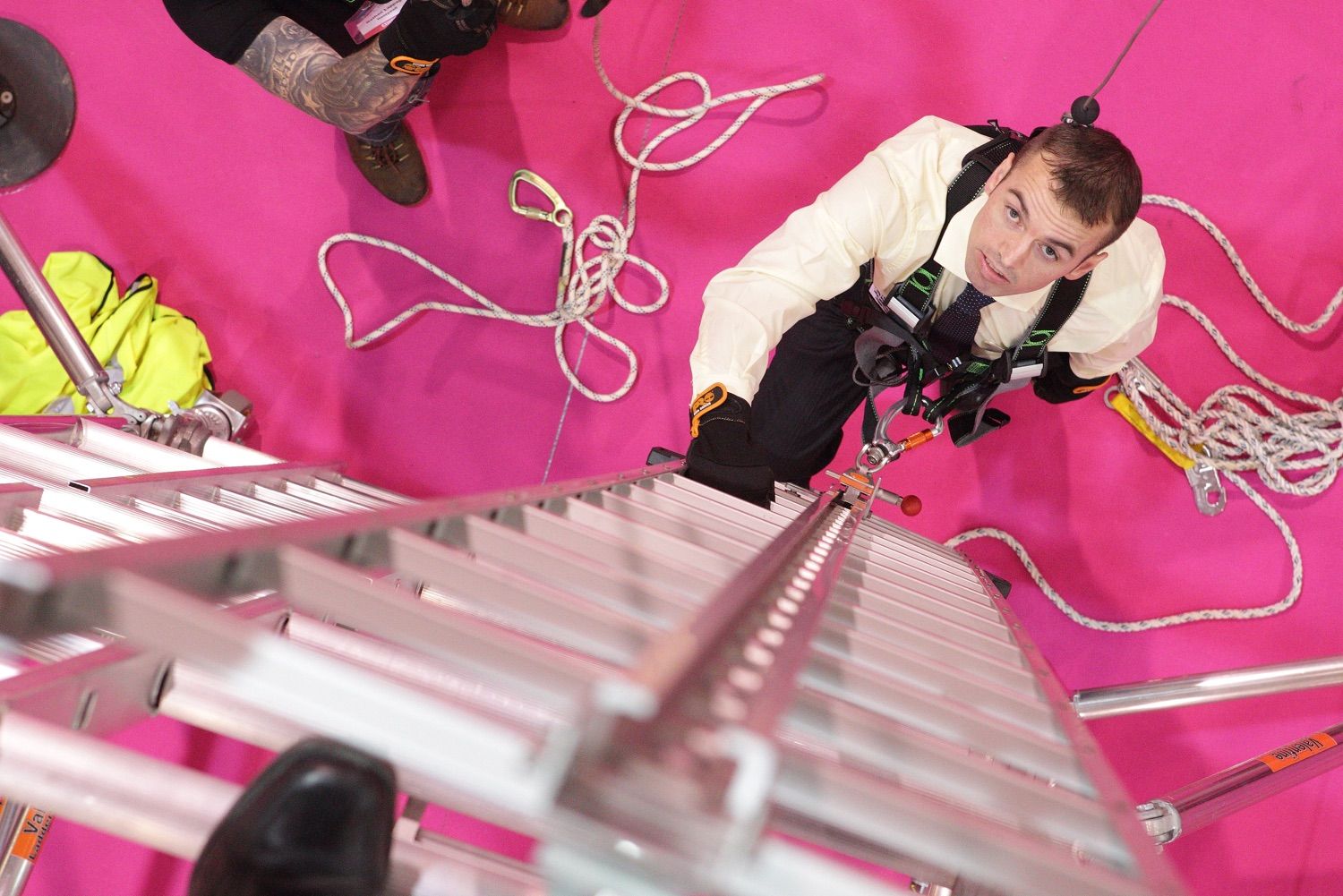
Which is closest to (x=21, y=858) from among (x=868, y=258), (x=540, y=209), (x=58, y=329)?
(x=58, y=329)

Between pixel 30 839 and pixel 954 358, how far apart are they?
1.98m

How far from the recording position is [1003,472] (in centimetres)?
246

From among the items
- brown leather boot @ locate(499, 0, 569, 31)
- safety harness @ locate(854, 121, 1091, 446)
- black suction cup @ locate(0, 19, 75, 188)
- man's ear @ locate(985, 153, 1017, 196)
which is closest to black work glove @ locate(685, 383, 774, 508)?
safety harness @ locate(854, 121, 1091, 446)

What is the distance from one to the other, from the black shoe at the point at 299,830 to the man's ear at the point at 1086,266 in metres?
1.62

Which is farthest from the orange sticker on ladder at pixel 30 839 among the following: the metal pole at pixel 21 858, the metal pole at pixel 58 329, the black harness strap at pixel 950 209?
the black harness strap at pixel 950 209

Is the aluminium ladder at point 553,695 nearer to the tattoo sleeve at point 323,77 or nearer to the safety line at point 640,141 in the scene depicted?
the tattoo sleeve at point 323,77

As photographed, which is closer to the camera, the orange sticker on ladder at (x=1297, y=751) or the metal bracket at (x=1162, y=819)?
the metal bracket at (x=1162, y=819)

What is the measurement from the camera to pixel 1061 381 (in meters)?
2.14

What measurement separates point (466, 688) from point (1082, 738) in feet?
1.89

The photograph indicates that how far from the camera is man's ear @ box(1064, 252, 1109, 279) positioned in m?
1.73

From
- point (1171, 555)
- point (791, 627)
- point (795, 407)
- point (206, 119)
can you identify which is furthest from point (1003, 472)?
point (206, 119)

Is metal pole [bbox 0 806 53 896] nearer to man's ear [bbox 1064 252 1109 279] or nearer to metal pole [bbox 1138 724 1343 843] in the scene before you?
metal pole [bbox 1138 724 1343 843]

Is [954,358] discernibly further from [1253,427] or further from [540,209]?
[540,209]

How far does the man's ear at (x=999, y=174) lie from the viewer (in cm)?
172
